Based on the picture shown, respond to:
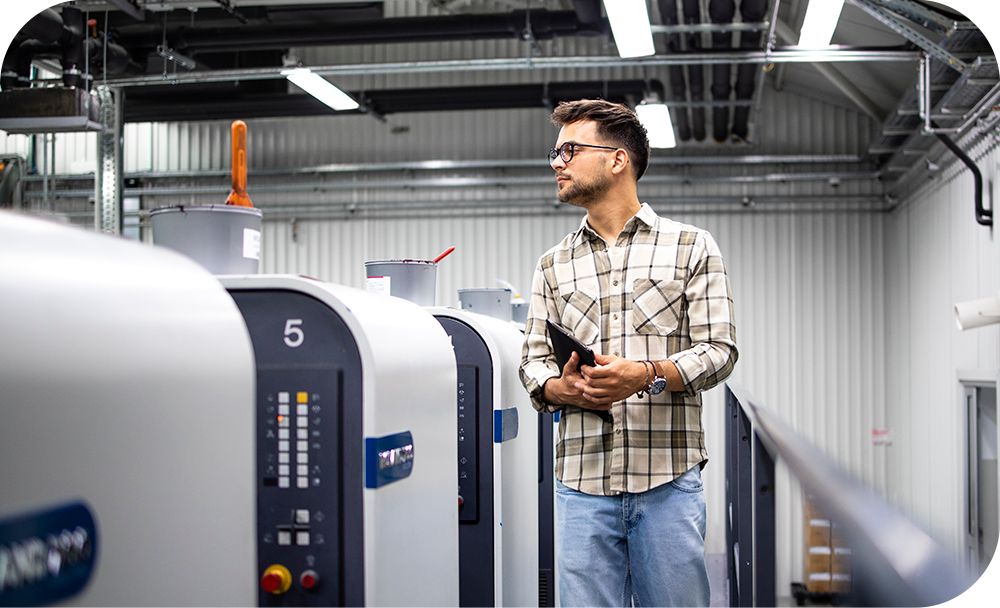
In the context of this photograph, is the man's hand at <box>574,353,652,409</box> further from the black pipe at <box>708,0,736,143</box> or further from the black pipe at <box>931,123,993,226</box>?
the black pipe at <box>931,123,993,226</box>

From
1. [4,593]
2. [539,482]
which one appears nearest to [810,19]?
[539,482]

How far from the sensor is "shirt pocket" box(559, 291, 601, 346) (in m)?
2.36

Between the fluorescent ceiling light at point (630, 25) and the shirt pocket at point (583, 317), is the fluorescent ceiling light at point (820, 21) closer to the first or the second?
the fluorescent ceiling light at point (630, 25)

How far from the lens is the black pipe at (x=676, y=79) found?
21.5 ft

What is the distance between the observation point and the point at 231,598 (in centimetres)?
130

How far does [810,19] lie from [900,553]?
491cm

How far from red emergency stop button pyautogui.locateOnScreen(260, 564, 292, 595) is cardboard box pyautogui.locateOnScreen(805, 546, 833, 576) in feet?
3.68

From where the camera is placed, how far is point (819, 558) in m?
1.02

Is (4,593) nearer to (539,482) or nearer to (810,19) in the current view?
(539,482)

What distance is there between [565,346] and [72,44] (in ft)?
19.4

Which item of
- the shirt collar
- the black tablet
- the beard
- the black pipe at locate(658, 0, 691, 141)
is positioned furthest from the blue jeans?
the black pipe at locate(658, 0, 691, 141)

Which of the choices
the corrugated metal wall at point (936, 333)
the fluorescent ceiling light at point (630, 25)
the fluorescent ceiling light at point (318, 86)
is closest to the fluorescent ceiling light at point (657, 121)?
the fluorescent ceiling light at point (630, 25)

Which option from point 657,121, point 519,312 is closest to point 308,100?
point 657,121

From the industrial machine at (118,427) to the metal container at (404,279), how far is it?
172 cm
